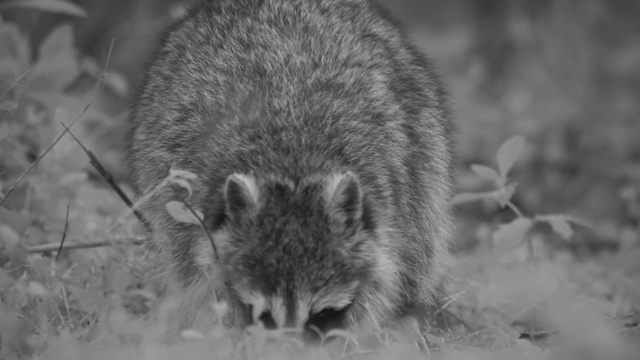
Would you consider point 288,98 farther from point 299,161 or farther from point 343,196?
point 343,196

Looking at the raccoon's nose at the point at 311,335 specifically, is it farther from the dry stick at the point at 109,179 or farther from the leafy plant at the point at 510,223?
the leafy plant at the point at 510,223

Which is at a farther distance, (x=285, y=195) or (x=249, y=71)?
(x=249, y=71)

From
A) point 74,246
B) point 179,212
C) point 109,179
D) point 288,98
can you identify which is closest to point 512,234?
point 288,98

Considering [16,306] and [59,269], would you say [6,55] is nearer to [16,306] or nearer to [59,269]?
[59,269]

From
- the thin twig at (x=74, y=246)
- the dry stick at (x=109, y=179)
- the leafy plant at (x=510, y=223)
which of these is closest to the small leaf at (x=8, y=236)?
the thin twig at (x=74, y=246)

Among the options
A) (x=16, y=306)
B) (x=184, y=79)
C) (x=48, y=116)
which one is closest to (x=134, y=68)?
(x=48, y=116)

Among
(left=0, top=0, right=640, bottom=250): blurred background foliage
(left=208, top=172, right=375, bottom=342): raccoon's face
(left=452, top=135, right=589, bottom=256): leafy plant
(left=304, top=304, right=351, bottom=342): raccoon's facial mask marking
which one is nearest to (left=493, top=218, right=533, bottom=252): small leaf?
(left=452, top=135, right=589, bottom=256): leafy plant

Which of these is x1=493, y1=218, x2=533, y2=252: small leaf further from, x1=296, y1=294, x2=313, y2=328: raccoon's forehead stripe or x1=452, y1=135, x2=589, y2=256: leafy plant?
x1=296, y1=294, x2=313, y2=328: raccoon's forehead stripe
